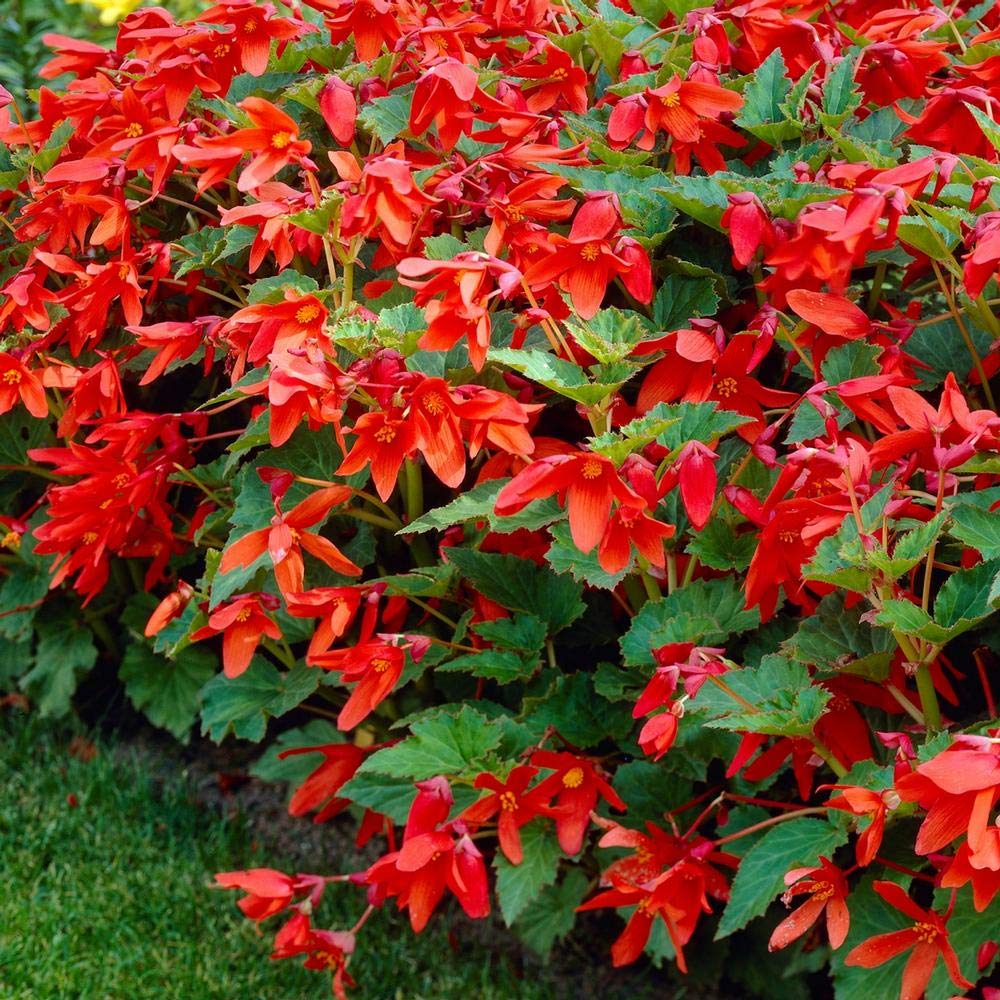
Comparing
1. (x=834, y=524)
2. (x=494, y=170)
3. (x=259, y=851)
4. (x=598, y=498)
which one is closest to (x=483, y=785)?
(x=598, y=498)

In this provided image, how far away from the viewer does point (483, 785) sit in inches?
60.5

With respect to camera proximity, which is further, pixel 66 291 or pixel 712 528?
pixel 66 291

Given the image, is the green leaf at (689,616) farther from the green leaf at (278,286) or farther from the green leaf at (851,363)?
the green leaf at (278,286)

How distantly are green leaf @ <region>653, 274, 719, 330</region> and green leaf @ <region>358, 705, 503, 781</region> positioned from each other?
0.59m

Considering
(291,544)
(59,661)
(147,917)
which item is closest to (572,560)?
(291,544)

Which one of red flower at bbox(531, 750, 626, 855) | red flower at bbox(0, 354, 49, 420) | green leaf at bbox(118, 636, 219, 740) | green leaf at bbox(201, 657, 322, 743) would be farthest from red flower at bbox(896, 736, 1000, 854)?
green leaf at bbox(118, 636, 219, 740)

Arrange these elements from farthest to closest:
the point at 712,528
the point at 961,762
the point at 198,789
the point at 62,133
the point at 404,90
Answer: the point at 198,789, the point at 62,133, the point at 404,90, the point at 712,528, the point at 961,762

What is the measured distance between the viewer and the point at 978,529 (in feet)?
4.36

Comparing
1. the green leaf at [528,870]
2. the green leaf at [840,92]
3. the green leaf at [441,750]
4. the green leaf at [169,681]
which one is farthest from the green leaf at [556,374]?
the green leaf at [169,681]

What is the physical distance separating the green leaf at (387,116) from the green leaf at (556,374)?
1.51 feet

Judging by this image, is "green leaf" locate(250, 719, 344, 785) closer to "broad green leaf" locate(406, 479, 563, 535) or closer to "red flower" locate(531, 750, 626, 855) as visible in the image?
"red flower" locate(531, 750, 626, 855)

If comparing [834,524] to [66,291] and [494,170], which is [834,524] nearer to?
[494,170]

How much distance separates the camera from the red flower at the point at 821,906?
137 cm

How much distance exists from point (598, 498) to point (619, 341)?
0.74ft
